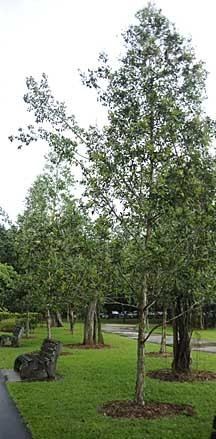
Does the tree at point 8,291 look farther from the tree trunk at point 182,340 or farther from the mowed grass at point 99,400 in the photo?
the tree trunk at point 182,340

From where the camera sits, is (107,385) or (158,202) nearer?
(158,202)

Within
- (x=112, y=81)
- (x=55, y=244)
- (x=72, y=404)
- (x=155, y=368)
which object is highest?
(x=112, y=81)

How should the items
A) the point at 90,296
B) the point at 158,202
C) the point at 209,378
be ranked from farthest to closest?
the point at 209,378 < the point at 90,296 < the point at 158,202

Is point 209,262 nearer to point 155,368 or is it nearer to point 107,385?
point 107,385

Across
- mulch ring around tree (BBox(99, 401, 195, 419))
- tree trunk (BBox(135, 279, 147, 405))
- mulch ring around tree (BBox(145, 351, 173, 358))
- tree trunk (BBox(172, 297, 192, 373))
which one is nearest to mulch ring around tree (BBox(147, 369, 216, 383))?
tree trunk (BBox(172, 297, 192, 373))

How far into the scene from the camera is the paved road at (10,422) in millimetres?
7507

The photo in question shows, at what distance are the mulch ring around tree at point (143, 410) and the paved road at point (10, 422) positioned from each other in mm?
1513

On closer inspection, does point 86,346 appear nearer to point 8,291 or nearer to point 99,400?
point 8,291

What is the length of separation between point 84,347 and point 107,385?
10.2 m

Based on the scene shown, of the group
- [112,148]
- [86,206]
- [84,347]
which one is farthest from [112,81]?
[84,347]

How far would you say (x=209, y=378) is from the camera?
13.2 m

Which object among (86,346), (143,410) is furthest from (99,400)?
(86,346)

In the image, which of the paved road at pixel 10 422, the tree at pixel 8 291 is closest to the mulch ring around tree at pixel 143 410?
the paved road at pixel 10 422

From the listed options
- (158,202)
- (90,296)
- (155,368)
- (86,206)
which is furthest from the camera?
(155,368)
